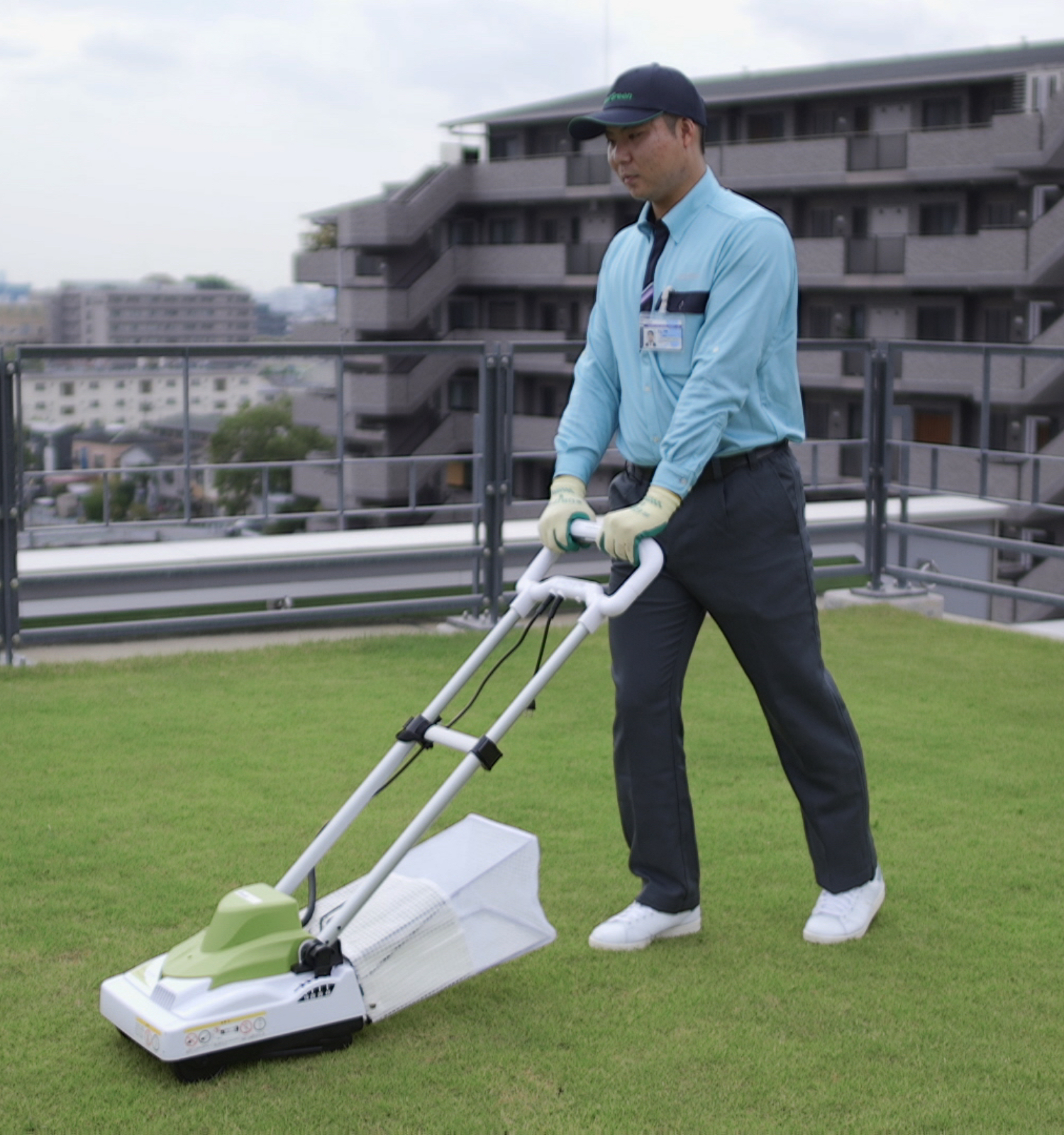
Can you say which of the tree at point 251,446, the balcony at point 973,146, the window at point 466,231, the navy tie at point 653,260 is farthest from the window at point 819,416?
the navy tie at point 653,260

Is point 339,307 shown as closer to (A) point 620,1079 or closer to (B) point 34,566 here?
(B) point 34,566

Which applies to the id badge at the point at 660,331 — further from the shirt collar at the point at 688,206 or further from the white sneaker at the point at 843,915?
the white sneaker at the point at 843,915

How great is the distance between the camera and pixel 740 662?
3344 millimetres

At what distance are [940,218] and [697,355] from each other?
2976 cm

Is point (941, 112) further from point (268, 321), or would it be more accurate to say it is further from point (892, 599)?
point (892, 599)

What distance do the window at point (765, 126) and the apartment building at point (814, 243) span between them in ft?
0.13

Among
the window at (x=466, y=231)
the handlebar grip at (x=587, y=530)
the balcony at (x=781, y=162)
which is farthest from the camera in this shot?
the window at (x=466, y=231)

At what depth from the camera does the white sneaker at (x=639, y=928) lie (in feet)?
11.2

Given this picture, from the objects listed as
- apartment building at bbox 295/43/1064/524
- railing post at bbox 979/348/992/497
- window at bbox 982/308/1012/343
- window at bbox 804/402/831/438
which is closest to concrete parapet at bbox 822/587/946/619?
railing post at bbox 979/348/992/497

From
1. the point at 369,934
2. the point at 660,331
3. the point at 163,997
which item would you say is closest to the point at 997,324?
the point at 660,331

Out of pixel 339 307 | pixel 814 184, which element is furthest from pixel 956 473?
pixel 339 307

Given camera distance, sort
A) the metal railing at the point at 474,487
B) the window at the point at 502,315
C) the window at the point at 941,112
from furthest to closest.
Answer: the window at the point at 502,315
the window at the point at 941,112
the metal railing at the point at 474,487

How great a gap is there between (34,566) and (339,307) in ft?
Result: 109

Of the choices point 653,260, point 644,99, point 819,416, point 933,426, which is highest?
point 644,99
